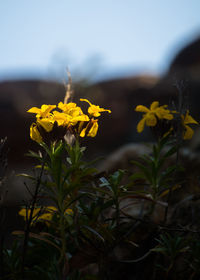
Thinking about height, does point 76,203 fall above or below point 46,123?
below

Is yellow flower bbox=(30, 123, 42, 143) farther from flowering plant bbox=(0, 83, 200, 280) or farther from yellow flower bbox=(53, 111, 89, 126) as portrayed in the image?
yellow flower bbox=(53, 111, 89, 126)

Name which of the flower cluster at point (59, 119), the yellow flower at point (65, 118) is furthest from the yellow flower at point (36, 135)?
the yellow flower at point (65, 118)

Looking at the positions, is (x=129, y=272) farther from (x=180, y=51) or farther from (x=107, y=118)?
(x=180, y=51)

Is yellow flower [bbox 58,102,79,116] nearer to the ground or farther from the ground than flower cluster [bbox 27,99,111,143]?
farther from the ground

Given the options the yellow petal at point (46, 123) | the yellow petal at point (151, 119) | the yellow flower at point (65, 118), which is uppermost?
the yellow petal at point (151, 119)

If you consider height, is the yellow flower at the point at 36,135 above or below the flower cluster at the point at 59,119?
below

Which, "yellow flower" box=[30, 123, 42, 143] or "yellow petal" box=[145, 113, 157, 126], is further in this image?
"yellow petal" box=[145, 113, 157, 126]

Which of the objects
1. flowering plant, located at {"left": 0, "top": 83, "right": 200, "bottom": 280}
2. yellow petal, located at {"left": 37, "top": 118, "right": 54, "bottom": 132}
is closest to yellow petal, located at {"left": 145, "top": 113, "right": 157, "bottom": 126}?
flowering plant, located at {"left": 0, "top": 83, "right": 200, "bottom": 280}

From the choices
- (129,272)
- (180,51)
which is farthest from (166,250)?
(180,51)

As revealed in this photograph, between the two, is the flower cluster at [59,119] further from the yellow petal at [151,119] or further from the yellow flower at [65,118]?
the yellow petal at [151,119]

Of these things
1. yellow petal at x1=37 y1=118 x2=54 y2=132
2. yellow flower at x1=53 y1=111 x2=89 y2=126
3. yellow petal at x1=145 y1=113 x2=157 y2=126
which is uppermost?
yellow petal at x1=145 y1=113 x2=157 y2=126

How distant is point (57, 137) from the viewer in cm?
132

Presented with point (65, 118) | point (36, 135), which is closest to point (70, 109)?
point (65, 118)

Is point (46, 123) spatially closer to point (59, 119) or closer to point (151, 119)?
point (59, 119)
